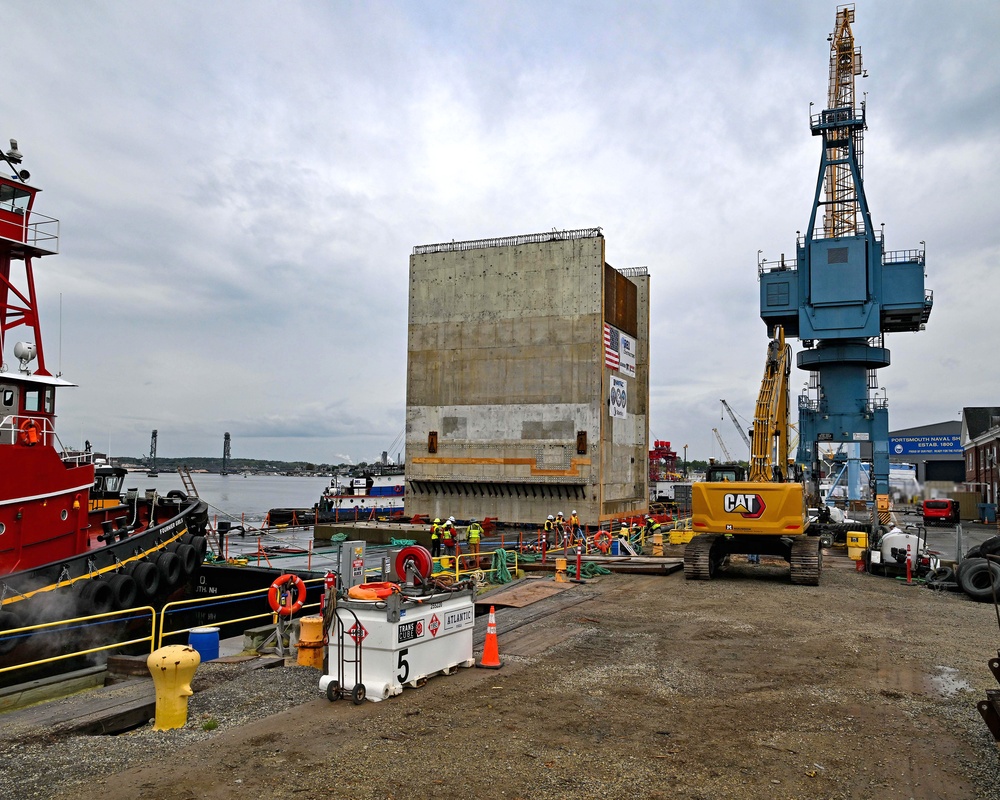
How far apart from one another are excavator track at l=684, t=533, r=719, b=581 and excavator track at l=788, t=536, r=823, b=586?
6.60 ft

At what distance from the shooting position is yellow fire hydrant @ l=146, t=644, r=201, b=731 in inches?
311

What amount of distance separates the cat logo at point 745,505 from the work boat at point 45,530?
13146 millimetres

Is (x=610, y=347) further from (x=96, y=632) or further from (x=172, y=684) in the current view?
(x=172, y=684)

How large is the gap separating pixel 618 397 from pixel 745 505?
2519 cm

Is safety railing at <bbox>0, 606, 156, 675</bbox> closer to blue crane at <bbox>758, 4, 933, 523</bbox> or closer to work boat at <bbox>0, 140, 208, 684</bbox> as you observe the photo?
work boat at <bbox>0, 140, 208, 684</bbox>

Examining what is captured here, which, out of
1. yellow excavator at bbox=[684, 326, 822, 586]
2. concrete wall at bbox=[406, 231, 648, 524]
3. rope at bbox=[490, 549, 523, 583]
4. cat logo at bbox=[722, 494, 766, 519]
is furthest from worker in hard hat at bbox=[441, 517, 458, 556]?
concrete wall at bbox=[406, 231, 648, 524]

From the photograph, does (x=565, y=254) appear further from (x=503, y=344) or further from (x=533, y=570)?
(x=533, y=570)

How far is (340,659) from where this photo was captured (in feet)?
29.8

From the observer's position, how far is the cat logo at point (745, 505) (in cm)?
1914

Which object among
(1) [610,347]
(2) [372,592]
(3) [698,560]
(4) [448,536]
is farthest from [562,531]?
(2) [372,592]

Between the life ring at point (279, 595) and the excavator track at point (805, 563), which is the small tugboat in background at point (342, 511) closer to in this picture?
the excavator track at point (805, 563)

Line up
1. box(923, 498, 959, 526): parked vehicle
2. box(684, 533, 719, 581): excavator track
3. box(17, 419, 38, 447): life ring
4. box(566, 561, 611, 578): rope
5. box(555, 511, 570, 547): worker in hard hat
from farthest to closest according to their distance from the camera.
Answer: box(923, 498, 959, 526): parked vehicle
box(555, 511, 570, 547): worker in hard hat
box(566, 561, 611, 578): rope
box(684, 533, 719, 581): excavator track
box(17, 419, 38, 447): life ring

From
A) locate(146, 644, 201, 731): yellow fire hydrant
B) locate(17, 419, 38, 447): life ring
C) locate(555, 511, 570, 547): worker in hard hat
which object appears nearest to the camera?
locate(146, 644, 201, 731): yellow fire hydrant

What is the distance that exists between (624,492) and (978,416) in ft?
169
